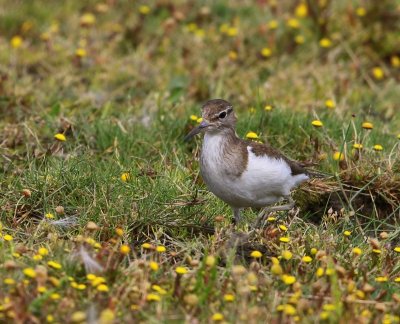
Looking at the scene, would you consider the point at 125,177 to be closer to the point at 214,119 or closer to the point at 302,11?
the point at 214,119

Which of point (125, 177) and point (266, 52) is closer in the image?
point (125, 177)

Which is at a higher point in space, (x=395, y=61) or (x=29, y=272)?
(x=29, y=272)

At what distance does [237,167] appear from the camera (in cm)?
580

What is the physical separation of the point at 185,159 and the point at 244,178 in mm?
→ 1579

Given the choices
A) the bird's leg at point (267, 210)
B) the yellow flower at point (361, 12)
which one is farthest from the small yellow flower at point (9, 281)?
the yellow flower at point (361, 12)

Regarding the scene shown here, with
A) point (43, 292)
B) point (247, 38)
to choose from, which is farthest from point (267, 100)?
point (43, 292)

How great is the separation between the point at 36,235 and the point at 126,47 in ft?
15.5

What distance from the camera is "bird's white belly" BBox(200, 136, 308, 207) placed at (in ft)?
19.0

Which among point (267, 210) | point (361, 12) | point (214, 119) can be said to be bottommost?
point (267, 210)

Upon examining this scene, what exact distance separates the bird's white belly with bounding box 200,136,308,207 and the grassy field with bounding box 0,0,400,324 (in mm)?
264

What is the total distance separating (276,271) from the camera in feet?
17.0

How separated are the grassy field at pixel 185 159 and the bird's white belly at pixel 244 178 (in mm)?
264

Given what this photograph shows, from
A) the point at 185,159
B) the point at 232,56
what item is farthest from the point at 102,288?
the point at 232,56

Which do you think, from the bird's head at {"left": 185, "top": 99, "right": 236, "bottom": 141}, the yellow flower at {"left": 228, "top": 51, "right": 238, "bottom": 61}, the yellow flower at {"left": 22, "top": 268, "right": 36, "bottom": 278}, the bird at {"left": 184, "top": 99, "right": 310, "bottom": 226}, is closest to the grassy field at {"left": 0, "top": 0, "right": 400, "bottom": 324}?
the yellow flower at {"left": 22, "top": 268, "right": 36, "bottom": 278}
